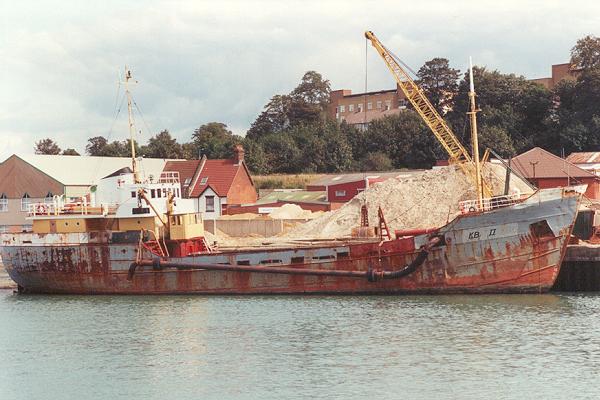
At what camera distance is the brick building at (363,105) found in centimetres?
11788

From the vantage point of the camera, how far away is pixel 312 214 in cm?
6506

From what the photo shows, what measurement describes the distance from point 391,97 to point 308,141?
968 inches

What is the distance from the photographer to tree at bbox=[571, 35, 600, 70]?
90.6 meters

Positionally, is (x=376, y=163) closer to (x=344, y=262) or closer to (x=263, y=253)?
(x=263, y=253)

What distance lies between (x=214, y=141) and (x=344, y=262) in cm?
6918

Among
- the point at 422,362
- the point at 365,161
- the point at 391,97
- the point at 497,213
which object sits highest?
the point at 391,97

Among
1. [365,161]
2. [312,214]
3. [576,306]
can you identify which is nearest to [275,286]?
[576,306]

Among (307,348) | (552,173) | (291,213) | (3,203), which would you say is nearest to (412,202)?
(291,213)

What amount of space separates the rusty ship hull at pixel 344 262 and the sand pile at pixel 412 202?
39.5 ft

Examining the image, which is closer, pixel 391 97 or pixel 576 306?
pixel 576 306

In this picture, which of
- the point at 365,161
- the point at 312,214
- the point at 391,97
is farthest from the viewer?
the point at 391,97

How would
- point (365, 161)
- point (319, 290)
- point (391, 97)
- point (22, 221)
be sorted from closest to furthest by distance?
point (319, 290), point (22, 221), point (365, 161), point (391, 97)

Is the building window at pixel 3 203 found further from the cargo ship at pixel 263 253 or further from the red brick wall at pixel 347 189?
the cargo ship at pixel 263 253

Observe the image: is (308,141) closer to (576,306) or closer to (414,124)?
(414,124)
